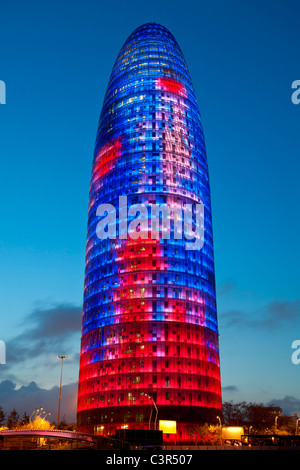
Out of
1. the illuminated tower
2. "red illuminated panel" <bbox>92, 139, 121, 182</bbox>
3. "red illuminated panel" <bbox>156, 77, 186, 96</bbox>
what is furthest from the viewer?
"red illuminated panel" <bbox>156, 77, 186, 96</bbox>

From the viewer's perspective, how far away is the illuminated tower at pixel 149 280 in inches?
5886

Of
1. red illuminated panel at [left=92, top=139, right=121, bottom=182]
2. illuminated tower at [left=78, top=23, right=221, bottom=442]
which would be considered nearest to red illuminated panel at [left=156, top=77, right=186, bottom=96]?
illuminated tower at [left=78, top=23, right=221, bottom=442]

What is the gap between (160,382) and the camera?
14800 cm

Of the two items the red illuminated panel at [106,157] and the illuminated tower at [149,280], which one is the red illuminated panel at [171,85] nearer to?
the illuminated tower at [149,280]

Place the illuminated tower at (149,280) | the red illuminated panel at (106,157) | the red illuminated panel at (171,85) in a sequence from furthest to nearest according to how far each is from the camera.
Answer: the red illuminated panel at (171,85) < the red illuminated panel at (106,157) < the illuminated tower at (149,280)

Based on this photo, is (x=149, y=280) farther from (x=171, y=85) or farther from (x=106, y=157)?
(x=171, y=85)

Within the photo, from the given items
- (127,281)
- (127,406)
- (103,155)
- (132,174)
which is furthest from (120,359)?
(103,155)

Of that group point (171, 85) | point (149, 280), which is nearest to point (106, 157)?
point (171, 85)

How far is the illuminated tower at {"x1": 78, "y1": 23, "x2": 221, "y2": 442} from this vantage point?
149500 millimetres

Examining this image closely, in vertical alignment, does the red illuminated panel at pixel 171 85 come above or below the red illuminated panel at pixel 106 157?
above

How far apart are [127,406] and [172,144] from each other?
90232 millimetres

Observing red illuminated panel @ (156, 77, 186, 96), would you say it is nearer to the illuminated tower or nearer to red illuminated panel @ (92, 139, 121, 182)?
the illuminated tower

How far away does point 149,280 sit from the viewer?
15975cm

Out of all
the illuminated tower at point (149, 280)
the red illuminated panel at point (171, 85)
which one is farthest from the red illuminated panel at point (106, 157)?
the red illuminated panel at point (171, 85)
